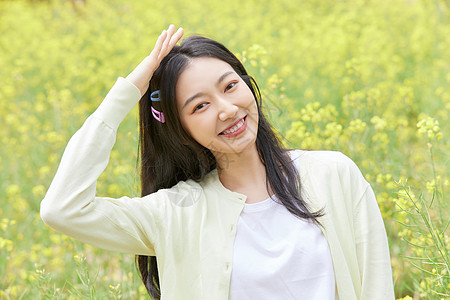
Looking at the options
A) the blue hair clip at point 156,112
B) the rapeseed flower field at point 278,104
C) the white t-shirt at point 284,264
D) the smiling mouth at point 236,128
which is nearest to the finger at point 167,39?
the blue hair clip at point 156,112

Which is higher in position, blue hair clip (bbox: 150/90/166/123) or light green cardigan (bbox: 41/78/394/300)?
blue hair clip (bbox: 150/90/166/123)

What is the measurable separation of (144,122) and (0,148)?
272 cm

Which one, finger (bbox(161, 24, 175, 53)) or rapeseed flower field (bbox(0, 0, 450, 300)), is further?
rapeseed flower field (bbox(0, 0, 450, 300))

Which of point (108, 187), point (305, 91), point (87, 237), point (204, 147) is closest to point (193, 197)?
point (204, 147)

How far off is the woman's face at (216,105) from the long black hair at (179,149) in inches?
1.4

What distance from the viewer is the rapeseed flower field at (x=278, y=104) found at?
213cm

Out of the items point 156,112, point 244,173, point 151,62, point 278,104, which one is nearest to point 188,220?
point 244,173

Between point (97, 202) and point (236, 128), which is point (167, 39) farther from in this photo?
point (97, 202)

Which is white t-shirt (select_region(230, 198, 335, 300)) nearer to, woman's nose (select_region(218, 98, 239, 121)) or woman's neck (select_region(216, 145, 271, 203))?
woman's neck (select_region(216, 145, 271, 203))

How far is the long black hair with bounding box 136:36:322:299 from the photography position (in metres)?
1.56

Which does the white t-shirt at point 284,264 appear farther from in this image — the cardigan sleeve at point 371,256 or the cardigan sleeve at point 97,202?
the cardigan sleeve at point 97,202

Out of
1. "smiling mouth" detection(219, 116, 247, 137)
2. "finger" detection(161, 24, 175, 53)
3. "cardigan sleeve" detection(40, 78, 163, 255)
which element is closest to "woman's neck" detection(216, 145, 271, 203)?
"smiling mouth" detection(219, 116, 247, 137)

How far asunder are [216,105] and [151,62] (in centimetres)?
22

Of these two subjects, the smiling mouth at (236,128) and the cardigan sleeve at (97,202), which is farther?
the smiling mouth at (236,128)
